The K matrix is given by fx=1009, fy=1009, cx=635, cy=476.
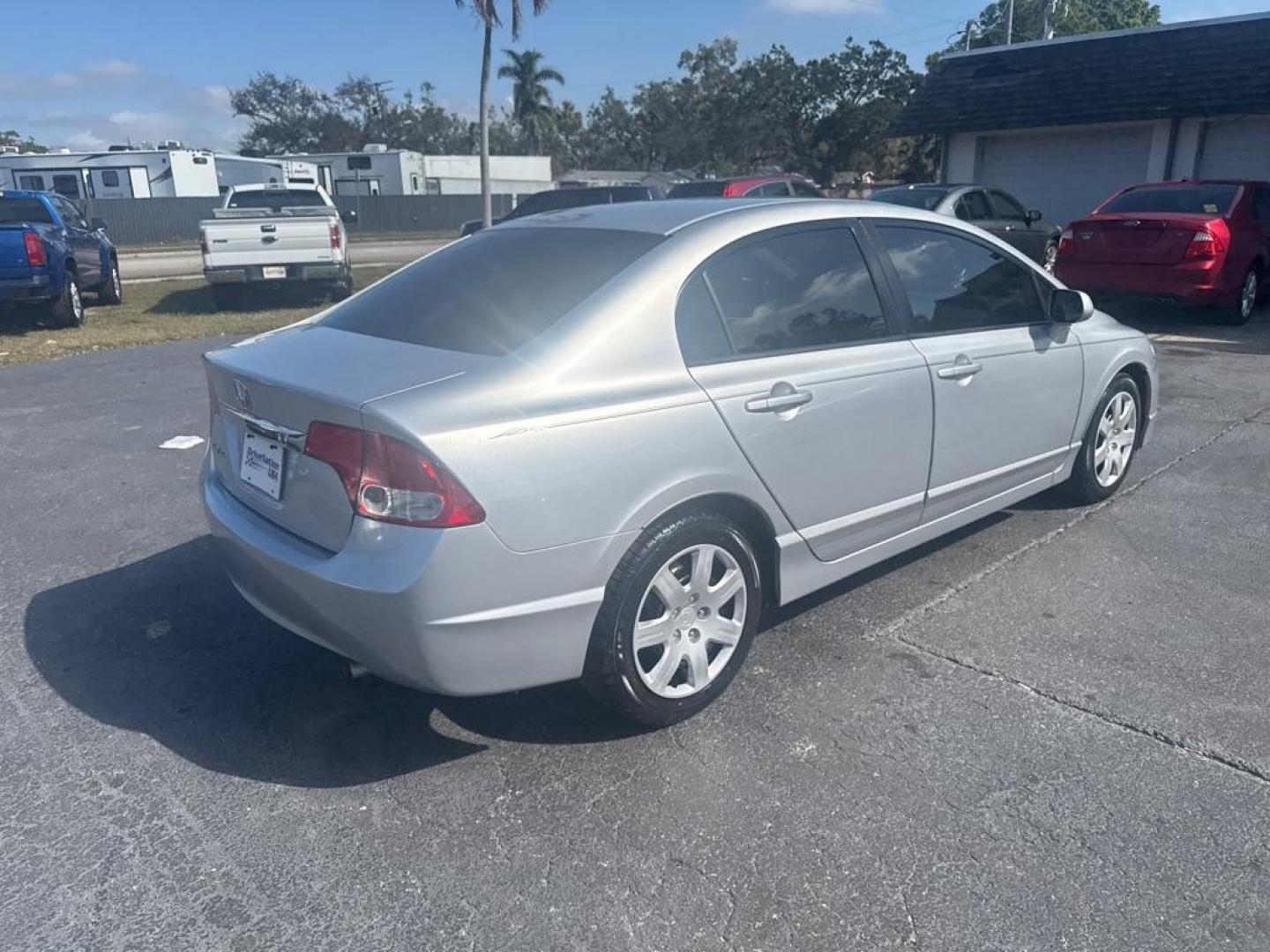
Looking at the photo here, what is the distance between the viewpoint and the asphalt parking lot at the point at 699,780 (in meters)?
2.50

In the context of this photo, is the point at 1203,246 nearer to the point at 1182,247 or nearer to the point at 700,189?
the point at 1182,247

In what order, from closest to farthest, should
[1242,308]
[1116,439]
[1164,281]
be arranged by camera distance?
[1116,439] < [1164,281] < [1242,308]

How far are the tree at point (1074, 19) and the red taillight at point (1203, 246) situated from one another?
4763cm

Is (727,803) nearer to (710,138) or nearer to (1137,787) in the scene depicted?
(1137,787)

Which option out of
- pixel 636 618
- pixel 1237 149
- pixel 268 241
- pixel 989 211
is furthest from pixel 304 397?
pixel 1237 149

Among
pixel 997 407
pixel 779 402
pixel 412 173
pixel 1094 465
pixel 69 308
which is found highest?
pixel 412 173

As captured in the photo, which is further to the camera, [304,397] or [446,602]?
[304,397]

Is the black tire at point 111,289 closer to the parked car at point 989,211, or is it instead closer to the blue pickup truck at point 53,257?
the blue pickup truck at point 53,257

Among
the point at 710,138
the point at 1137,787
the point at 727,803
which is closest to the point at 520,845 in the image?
the point at 727,803

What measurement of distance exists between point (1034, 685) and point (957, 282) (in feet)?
5.86

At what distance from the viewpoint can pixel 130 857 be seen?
272cm

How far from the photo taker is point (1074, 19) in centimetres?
5288

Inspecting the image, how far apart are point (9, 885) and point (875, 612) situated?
3070 mm

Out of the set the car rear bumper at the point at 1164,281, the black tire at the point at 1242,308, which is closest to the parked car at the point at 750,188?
the car rear bumper at the point at 1164,281
